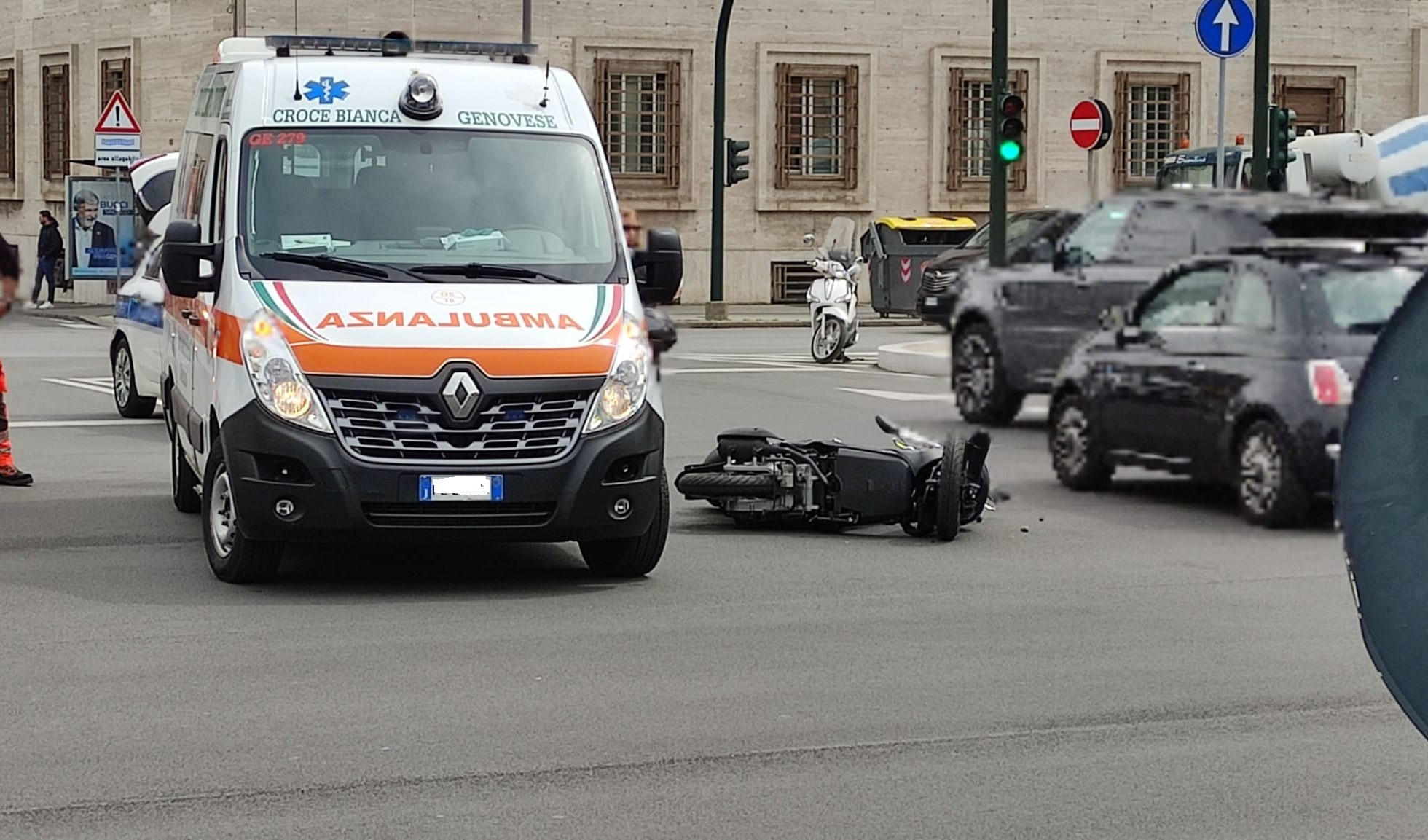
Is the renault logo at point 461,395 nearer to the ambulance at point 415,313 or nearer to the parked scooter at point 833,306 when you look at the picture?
the ambulance at point 415,313

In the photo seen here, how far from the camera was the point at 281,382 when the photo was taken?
8367 mm

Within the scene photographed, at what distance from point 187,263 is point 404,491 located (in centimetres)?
137

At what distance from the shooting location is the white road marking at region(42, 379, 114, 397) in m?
20.0

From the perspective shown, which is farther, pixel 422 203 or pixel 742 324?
pixel 742 324

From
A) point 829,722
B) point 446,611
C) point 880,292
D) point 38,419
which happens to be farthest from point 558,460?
point 38,419

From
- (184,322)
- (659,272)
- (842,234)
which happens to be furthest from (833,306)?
(842,234)

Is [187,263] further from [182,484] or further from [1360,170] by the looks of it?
[1360,170]

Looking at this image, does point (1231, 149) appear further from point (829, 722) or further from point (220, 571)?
point (220, 571)

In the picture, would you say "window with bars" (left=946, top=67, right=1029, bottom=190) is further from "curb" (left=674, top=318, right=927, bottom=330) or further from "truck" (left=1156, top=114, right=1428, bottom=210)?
"curb" (left=674, top=318, right=927, bottom=330)

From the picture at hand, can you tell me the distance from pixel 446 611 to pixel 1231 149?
715cm

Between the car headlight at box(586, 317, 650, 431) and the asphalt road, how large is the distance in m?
0.74

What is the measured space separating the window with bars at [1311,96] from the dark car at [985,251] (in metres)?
0.52

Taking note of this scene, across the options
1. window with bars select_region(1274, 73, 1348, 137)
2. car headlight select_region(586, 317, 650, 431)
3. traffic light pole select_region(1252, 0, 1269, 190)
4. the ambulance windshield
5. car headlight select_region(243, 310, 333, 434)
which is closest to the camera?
traffic light pole select_region(1252, 0, 1269, 190)

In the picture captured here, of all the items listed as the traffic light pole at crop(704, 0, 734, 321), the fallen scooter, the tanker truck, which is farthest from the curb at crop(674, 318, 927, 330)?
the tanker truck
